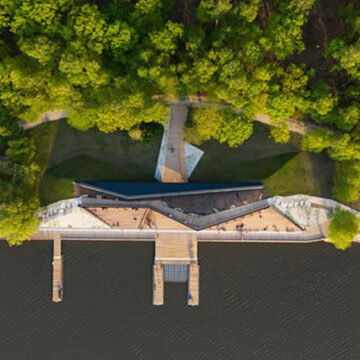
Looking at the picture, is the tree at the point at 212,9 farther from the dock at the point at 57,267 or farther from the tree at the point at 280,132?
the dock at the point at 57,267

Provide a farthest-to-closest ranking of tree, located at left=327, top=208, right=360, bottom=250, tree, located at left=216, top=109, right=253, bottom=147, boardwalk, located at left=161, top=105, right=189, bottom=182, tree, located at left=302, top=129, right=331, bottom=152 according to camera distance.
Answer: boardwalk, located at left=161, top=105, right=189, bottom=182
tree, located at left=327, top=208, right=360, bottom=250
tree, located at left=302, top=129, right=331, bottom=152
tree, located at left=216, top=109, right=253, bottom=147

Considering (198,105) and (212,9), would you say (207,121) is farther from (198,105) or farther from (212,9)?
(212,9)

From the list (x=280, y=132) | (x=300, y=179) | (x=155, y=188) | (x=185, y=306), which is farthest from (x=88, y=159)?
(x=300, y=179)

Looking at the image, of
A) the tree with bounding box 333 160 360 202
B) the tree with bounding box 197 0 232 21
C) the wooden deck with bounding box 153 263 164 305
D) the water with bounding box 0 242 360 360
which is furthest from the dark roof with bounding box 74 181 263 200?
the tree with bounding box 197 0 232 21

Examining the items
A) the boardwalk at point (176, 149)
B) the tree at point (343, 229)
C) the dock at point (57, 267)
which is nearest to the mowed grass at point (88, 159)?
the boardwalk at point (176, 149)

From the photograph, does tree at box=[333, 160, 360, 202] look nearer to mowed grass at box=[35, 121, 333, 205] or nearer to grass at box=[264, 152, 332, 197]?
grass at box=[264, 152, 332, 197]

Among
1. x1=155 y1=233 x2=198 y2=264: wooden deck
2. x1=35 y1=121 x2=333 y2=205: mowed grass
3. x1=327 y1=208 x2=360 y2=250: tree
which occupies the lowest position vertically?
x1=155 y1=233 x2=198 y2=264: wooden deck
